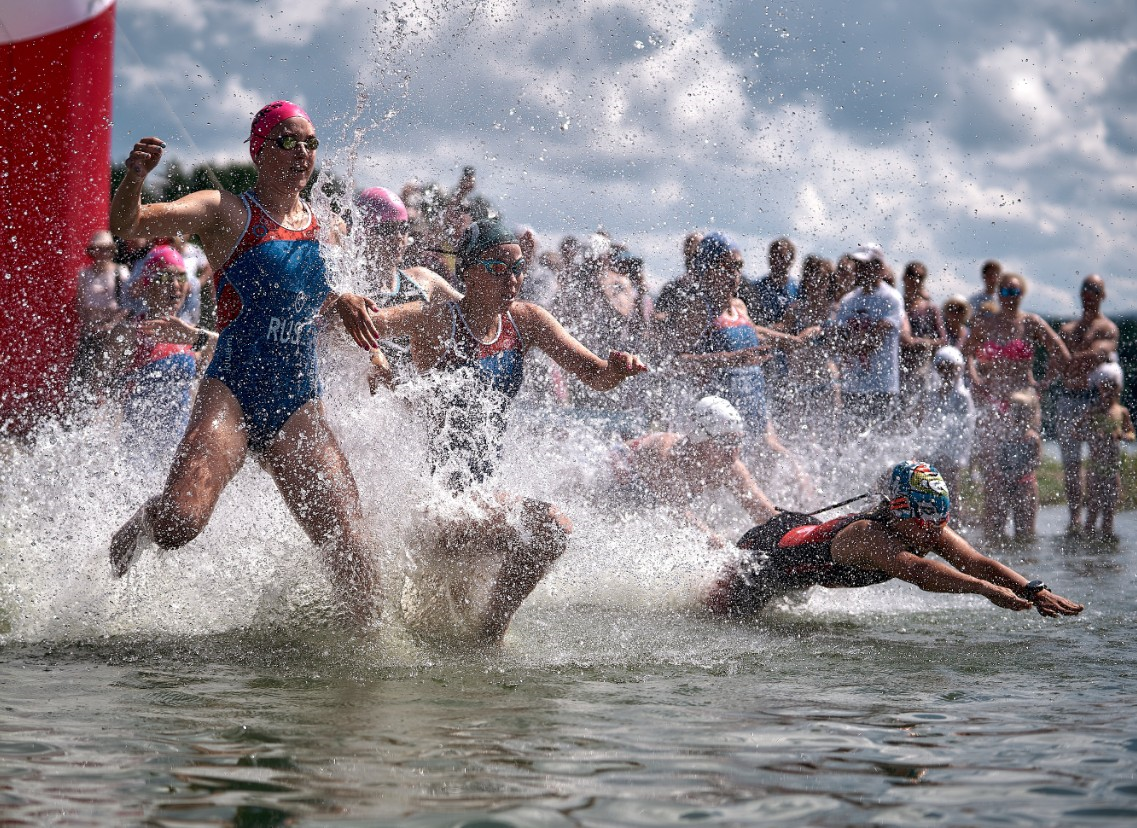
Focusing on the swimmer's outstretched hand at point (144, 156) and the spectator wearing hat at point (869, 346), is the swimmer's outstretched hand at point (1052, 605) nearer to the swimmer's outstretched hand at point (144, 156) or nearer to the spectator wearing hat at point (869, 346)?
the swimmer's outstretched hand at point (144, 156)

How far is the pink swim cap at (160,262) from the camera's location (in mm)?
8453

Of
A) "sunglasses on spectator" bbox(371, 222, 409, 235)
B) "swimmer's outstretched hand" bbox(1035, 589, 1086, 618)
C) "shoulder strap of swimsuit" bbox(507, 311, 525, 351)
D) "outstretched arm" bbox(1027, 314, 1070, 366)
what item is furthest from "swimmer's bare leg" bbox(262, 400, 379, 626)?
"outstretched arm" bbox(1027, 314, 1070, 366)

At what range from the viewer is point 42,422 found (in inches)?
340

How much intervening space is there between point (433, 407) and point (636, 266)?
4.89 m

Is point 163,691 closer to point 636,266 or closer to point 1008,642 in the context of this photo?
point 1008,642

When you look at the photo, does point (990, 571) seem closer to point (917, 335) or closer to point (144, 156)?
point (144, 156)

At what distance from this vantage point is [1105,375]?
35.2 feet

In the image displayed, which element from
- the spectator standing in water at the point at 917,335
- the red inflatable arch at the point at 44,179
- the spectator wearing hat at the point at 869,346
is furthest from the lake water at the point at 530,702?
the spectator standing in water at the point at 917,335

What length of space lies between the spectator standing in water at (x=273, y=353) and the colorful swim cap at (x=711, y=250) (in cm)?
428

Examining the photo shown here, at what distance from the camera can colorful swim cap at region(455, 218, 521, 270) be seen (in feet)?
17.4

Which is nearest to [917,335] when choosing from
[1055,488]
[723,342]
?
[723,342]

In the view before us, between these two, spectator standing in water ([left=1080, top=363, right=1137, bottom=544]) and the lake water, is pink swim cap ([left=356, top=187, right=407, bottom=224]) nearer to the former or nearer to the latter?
the lake water

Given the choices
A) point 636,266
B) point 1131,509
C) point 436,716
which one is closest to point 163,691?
point 436,716

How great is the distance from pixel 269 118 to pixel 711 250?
4.41 m
